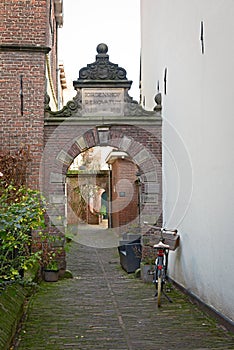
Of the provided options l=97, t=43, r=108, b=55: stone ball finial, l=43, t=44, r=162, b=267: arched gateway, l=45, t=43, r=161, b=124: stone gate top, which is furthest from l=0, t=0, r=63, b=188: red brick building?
l=97, t=43, r=108, b=55: stone ball finial

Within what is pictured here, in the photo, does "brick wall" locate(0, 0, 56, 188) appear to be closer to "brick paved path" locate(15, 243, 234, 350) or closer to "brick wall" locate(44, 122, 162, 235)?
"brick wall" locate(44, 122, 162, 235)

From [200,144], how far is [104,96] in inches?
148

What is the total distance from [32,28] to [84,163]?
1870cm

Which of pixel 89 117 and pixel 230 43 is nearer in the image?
pixel 230 43

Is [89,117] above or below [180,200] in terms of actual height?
above

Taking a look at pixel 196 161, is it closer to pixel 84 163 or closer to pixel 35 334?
pixel 35 334

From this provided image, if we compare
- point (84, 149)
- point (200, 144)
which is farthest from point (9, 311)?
point (84, 149)

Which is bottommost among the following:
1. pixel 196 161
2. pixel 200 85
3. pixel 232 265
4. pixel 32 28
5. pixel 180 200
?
pixel 232 265

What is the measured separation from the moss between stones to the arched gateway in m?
3.82

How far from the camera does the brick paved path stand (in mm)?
5328

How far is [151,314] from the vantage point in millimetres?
6820

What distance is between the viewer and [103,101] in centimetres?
1038

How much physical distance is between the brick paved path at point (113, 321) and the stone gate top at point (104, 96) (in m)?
3.28

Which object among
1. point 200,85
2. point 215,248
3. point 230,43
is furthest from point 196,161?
point 230,43
